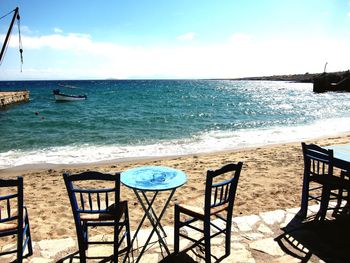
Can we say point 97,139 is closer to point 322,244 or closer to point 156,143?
point 156,143

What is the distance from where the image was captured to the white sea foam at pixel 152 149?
11539 millimetres

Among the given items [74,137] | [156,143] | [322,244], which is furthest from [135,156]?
[322,244]

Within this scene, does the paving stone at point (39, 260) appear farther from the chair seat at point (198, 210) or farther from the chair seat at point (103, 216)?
the chair seat at point (198, 210)

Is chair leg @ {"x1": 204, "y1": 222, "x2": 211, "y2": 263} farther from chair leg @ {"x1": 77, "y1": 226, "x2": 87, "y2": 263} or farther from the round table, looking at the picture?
chair leg @ {"x1": 77, "y1": 226, "x2": 87, "y2": 263}

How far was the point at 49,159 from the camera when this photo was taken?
11.5 m

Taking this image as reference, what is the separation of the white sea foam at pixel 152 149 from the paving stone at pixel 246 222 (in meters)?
7.54

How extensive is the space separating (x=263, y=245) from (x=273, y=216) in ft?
3.38

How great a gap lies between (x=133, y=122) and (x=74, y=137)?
7.18 meters

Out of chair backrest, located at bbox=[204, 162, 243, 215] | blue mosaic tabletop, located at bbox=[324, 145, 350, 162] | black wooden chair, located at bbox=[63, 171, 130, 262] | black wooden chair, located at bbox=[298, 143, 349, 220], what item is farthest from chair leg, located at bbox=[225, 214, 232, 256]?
blue mosaic tabletop, located at bbox=[324, 145, 350, 162]

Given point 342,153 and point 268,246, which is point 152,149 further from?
point 268,246

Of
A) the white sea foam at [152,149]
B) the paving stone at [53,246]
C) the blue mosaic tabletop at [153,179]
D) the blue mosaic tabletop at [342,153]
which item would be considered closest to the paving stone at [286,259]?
the blue mosaic tabletop at [153,179]

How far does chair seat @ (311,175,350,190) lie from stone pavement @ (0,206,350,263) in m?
0.65

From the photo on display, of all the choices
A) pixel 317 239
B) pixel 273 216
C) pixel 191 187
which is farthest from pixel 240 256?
pixel 191 187

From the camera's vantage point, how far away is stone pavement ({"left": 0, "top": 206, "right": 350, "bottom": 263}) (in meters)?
3.73
